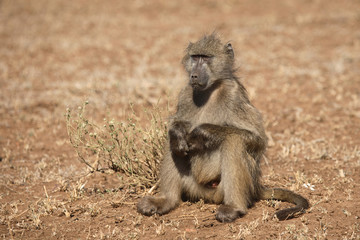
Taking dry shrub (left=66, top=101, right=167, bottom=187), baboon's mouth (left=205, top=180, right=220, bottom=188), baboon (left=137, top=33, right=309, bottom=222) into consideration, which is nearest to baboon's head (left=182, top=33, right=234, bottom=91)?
baboon (left=137, top=33, right=309, bottom=222)

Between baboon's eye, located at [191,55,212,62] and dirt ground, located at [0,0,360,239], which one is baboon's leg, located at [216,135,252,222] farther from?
baboon's eye, located at [191,55,212,62]

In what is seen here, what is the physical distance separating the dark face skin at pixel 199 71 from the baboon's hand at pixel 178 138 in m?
0.37

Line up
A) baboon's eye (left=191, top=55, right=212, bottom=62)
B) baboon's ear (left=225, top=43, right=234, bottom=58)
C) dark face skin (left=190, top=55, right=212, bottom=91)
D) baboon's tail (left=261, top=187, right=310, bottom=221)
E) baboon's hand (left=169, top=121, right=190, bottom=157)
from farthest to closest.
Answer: baboon's ear (left=225, top=43, right=234, bottom=58) < baboon's eye (left=191, top=55, right=212, bottom=62) < dark face skin (left=190, top=55, right=212, bottom=91) < baboon's hand (left=169, top=121, right=190, bottom=157) < baboon's tail (left=261, top=187, right=310, bottom=221)

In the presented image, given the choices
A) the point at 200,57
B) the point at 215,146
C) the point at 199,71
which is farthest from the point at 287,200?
the point at 200,57

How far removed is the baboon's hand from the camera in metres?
3.98

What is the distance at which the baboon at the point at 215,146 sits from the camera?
12.6ft

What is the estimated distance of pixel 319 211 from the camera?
155 inches

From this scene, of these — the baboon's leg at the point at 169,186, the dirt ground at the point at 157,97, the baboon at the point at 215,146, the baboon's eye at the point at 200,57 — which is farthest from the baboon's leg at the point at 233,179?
the baboon's eye at the point at 200,57

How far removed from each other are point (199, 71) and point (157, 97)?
356cm

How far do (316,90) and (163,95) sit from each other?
266 cm

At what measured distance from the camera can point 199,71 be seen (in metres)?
4.18

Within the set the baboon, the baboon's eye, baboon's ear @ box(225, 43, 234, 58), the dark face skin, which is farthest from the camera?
baboon's ear @ box(225, 43, 234, 58)

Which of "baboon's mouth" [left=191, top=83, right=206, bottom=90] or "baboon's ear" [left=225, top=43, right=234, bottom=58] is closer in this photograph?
"baboon's mouth" [left=191, top=83, right=206, bottom=90]

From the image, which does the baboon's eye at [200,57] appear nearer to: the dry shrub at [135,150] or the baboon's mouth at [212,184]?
the dry shrub at [135,150]
